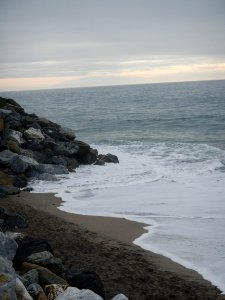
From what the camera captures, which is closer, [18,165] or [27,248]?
[27,248]

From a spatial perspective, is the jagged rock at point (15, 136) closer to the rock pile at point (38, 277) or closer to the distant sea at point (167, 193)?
the distant sea at point (167, 193)

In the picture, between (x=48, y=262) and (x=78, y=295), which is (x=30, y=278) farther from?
(x=78, y=295)

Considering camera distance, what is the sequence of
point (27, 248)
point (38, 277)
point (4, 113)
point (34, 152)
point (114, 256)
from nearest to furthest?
point (38, 277) → point (27, 248) → point (114, 256) → point (34, 152) → point (4, 113)

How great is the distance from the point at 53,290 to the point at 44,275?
0.47m

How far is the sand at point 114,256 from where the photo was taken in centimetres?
677

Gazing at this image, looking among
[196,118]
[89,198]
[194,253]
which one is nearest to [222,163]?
[89,198]

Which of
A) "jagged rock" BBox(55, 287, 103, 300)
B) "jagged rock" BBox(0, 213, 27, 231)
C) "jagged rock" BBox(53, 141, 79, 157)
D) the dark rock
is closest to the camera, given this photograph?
"jagged rock" BBox(55, 287, 103, 300)

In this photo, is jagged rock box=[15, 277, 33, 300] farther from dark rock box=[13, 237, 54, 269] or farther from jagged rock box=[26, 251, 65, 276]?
dark rock box=[13, 237, 54, 269]

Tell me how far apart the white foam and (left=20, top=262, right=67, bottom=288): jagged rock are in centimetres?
270

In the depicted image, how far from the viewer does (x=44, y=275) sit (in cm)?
612

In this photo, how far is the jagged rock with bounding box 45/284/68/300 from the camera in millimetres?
5637

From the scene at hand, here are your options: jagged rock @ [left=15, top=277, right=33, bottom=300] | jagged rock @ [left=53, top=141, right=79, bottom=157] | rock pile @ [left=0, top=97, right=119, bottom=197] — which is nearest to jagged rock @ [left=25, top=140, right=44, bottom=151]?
rock pile @ [left=0, top=97, right=119, bottom=197]

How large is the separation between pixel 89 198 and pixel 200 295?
274 inches

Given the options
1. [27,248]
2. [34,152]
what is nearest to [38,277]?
[27,248]
